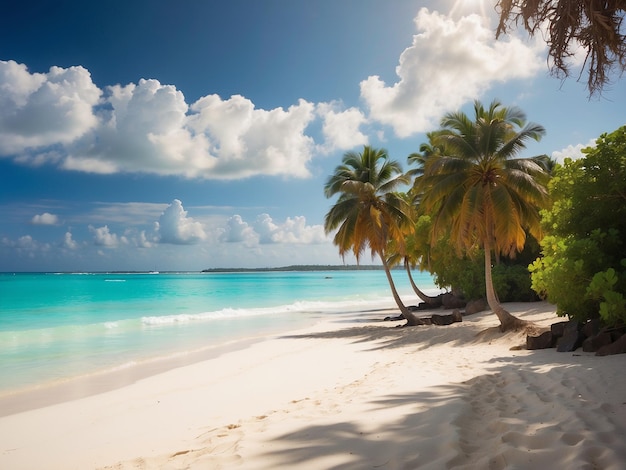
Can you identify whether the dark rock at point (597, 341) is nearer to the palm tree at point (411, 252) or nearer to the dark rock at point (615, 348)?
the dark rock at point (615, 348)

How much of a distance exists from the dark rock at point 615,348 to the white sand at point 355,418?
0.87ft

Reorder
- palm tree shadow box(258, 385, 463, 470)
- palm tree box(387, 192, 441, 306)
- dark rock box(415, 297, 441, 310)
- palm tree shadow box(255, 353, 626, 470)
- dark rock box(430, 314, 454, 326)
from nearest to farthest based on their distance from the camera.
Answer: palm tree shadow box(255, 353, 626, 470)
palm tree shadow box(258, 385, 463, 470)
dark rock box(430, 314, 454, 326)
palm tree box(387, 192, 441, 306)
dark rock box(415, 297, 441, 310)

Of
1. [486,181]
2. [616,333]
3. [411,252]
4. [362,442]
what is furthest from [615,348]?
[411,252]

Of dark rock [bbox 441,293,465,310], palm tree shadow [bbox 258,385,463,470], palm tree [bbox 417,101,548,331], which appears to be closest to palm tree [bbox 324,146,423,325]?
palm tree [bbox 417,101,548,331]

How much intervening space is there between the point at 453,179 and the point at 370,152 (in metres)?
7.10

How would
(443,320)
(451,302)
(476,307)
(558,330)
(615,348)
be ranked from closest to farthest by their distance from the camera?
(615,348), (558,330), (443,320), (476,307), (451,302)

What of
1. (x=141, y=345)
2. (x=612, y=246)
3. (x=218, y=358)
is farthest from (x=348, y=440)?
(x=141, y=345)

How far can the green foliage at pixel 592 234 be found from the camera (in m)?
8.16

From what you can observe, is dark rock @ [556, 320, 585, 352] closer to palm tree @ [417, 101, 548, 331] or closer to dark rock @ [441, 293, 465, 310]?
palm tree @ [417, 101, 548, 331]

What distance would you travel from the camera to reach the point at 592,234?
27.6ft

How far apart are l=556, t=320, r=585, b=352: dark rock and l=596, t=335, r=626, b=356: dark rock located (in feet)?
2.96

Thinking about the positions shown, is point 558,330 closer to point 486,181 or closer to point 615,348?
point 615,348

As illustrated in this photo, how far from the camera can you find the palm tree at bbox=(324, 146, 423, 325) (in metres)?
18.5

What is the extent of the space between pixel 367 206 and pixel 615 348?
12587 millimetres
